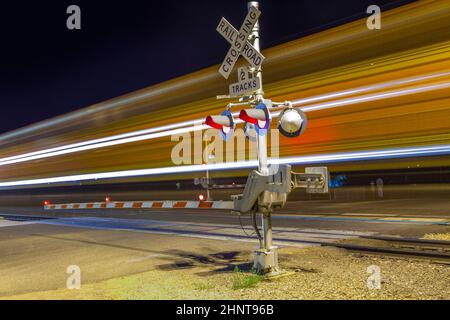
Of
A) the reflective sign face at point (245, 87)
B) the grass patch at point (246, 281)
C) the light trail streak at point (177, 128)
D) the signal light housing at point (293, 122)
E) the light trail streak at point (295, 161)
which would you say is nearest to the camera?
the grass patch at point (246, 281)

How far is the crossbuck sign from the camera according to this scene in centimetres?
586

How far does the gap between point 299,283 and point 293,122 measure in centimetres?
199

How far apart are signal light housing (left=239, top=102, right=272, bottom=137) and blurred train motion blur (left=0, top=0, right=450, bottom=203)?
1432 mm

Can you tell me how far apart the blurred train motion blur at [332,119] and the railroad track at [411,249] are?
7.55 feet

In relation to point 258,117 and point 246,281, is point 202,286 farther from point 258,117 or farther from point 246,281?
point 258,117

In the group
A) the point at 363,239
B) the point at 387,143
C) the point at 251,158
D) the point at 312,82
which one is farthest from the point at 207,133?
the point at 363,239

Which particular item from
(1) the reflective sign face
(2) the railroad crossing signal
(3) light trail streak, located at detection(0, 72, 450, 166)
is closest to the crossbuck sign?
(2) the railroad crossing signal

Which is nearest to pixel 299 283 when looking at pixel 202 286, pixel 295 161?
pixel 202 286

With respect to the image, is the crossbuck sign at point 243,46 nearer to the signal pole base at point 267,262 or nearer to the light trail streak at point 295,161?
the signal pole base at point 267,262

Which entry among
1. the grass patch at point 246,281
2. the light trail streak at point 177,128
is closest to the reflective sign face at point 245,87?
the grass patch at point 246,281

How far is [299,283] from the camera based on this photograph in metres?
5.42

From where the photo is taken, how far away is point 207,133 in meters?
14.8

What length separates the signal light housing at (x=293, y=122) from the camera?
5.79 meters
